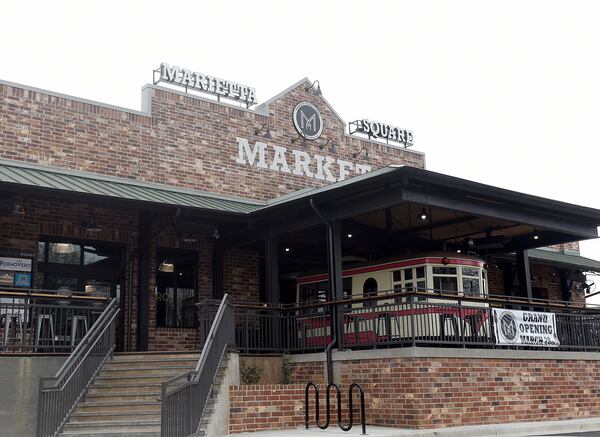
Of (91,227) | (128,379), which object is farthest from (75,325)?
(91,227)

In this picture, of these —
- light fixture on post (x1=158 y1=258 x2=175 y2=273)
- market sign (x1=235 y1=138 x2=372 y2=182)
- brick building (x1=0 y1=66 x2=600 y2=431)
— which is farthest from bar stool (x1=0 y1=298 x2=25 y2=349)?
market sign (x1=235 y1=138 x2=372 y2=182)

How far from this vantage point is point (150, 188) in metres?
16.4

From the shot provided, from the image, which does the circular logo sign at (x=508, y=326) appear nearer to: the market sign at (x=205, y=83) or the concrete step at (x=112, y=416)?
the concrete step at (x=112, y=416)

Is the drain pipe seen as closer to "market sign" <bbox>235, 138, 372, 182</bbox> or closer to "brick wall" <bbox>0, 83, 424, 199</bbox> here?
"brick wall" <bbox>0, 83, 424, 199</bbox>

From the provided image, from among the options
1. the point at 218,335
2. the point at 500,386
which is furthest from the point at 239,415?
the point at 500,386

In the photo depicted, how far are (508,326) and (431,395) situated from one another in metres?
2.84

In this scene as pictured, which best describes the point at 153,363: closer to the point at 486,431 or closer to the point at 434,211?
the point at 486,431

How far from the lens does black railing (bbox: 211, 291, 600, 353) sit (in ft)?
42.2

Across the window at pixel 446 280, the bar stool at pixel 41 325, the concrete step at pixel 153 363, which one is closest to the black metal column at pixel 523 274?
the window at pixel 446 280

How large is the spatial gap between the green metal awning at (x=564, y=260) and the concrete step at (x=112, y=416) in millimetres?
14213

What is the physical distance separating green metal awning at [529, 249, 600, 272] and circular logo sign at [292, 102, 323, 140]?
24.8ft

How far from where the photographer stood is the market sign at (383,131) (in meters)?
22.2

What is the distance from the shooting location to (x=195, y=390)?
33.7 ft

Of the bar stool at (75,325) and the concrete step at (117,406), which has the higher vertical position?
the bar stool at (75,325)
